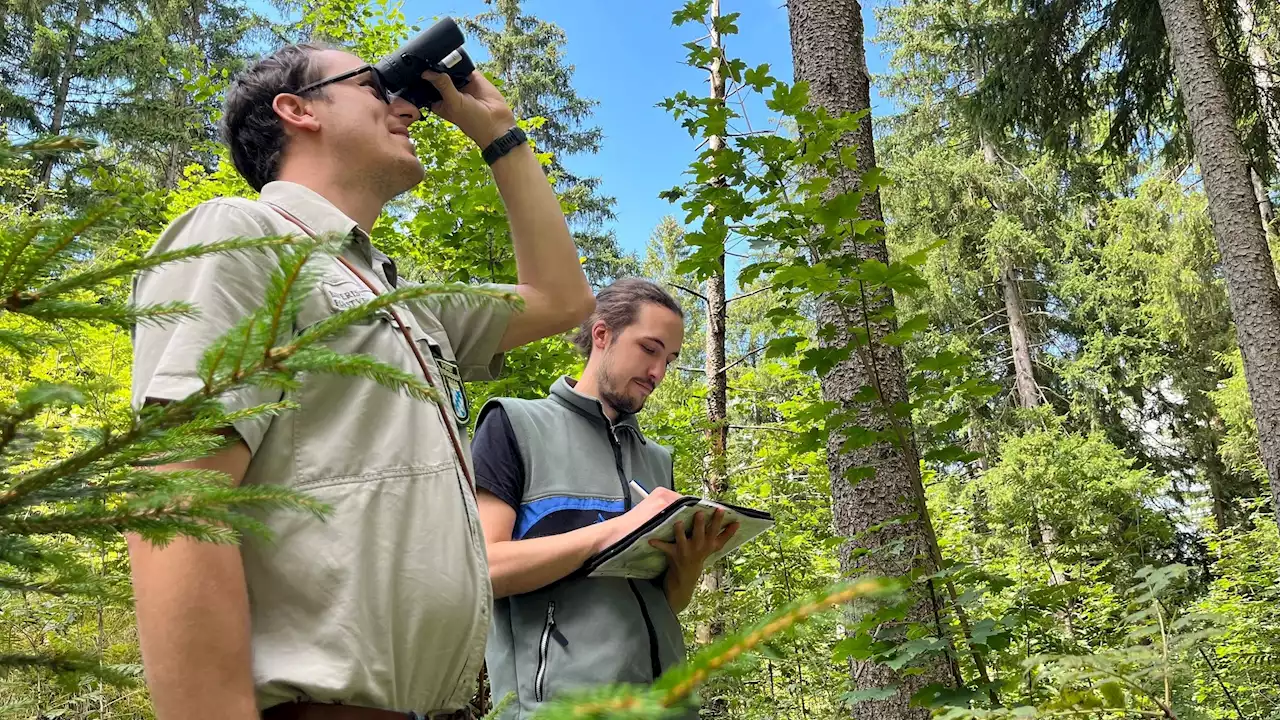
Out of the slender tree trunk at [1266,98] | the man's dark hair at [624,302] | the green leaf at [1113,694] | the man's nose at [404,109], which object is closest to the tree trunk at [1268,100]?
the slender tree trunk at [1266,98]

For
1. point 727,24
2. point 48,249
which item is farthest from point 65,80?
point 48,249

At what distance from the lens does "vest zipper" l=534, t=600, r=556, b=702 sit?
166 centimetres

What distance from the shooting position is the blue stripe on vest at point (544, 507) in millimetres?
1817

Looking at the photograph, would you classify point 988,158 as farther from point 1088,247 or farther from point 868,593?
point 868,593

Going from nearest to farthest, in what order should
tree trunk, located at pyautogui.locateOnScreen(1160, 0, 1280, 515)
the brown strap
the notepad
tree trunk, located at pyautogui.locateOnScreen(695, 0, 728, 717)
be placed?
the brown strap → the notepad → tree trunk, located at pyautogui.locateOnScreen(1160, 0, 1280, 515) → tree trunk, located at pyautogui.locateOnScreen(695, 0, 728, 717)

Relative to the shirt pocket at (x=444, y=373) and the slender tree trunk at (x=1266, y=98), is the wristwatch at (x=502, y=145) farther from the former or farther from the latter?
the slender tree trunk at (x=1266, y=98)

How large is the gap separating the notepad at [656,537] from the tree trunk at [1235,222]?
4843mm

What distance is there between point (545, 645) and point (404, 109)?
1.09m

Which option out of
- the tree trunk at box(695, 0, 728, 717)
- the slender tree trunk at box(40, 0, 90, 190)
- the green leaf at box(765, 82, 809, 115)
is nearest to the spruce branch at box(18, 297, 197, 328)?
the green leaf at box(765, 82, 809, 115)

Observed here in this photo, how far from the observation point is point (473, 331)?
1.50 meters

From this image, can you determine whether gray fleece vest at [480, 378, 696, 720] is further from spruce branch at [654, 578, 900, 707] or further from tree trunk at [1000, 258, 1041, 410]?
tree trunk at [1000, 258, 1041, 410]

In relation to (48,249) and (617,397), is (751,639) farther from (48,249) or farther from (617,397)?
(617,397)

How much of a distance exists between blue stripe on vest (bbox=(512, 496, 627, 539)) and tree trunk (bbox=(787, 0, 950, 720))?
2.26 ft

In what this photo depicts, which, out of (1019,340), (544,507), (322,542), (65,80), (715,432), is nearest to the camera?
(322,542)
